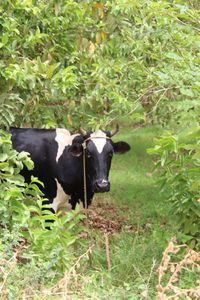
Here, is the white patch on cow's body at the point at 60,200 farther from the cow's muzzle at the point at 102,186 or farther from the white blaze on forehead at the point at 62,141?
the cow's muzzle at the point at 102,186

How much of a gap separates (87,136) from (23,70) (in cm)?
172

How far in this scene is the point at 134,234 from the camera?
9.09 m

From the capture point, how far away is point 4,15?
6.99 meters

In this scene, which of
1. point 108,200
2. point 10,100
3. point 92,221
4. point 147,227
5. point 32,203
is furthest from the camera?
point 108,200

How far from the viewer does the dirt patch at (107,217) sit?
1002 centimetres

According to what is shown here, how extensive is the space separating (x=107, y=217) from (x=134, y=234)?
1770 millimetres

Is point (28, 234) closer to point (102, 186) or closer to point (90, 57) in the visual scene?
point (102, 186)

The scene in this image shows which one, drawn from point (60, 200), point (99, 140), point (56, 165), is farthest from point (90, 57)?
point (60, 200)

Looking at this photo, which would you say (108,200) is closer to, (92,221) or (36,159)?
(92,221)

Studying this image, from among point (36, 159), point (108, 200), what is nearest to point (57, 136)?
point (36, 159)

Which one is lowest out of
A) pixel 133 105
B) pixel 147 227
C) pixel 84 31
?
pixel 147 227

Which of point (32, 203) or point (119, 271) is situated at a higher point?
point (32, 203)

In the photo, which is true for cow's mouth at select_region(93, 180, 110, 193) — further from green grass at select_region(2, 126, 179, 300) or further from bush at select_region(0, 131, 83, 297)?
bush at select_region(0, 131, 83, 297)

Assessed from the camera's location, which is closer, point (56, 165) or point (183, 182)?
point (183, 182)
